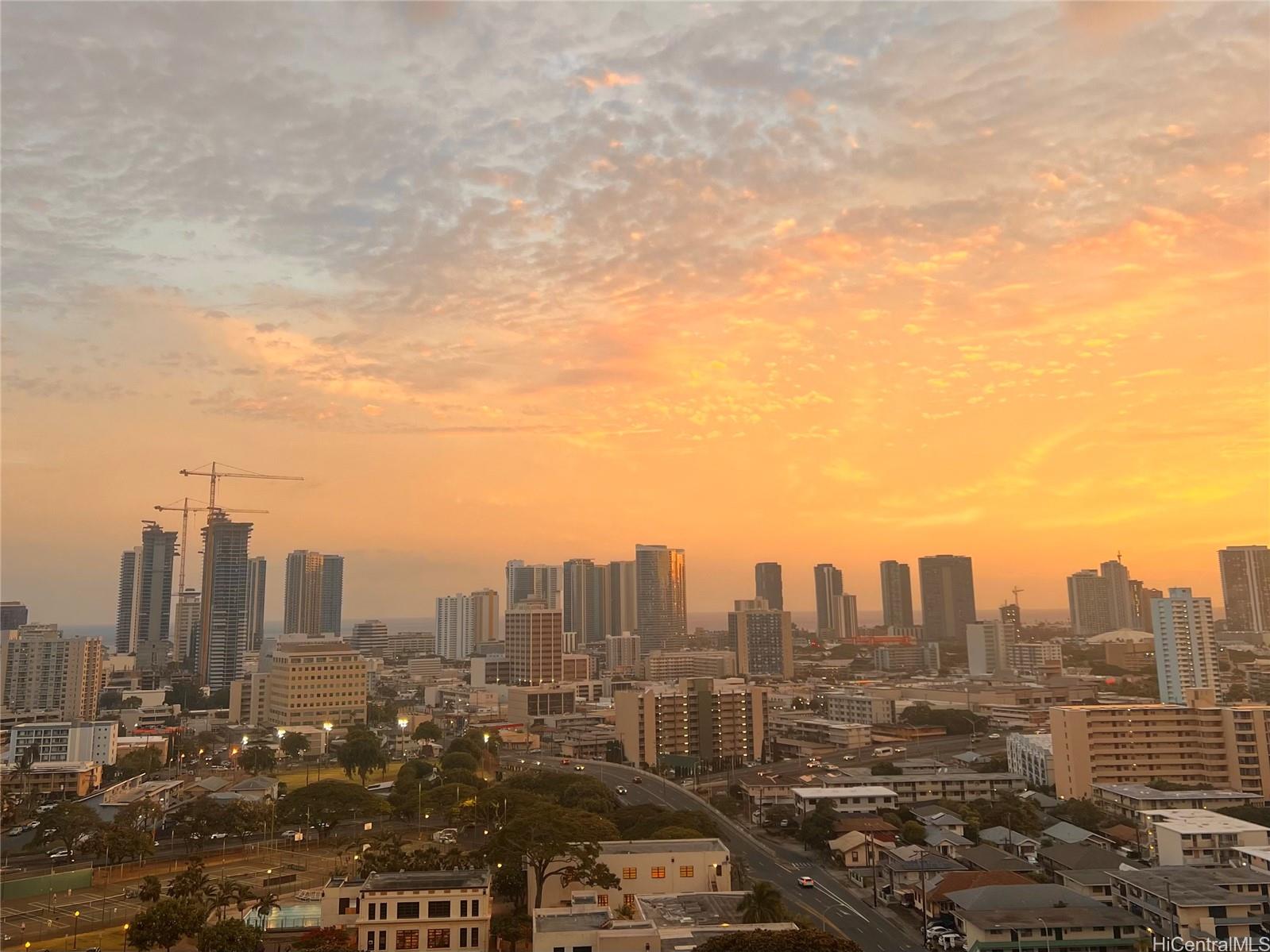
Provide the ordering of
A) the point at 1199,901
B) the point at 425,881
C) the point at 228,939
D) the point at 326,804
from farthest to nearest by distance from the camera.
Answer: the point at 326,804 < the point at 1199,901 < the point at 425,881 < the point at 228,939

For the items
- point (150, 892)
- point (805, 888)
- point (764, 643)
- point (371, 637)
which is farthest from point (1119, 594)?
point (150, 892)

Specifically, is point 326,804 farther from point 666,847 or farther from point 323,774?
point 323,774

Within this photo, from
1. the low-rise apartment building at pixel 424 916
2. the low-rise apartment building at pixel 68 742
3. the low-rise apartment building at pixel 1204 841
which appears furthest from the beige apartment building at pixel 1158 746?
the low-rise apartment building at pixel 68 742

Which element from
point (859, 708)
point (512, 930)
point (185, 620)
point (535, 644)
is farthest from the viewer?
point (185, 620)

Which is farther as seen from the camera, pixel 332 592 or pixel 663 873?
pixel 332 592

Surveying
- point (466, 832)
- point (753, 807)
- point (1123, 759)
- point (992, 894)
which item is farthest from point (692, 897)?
point (1123, 759)

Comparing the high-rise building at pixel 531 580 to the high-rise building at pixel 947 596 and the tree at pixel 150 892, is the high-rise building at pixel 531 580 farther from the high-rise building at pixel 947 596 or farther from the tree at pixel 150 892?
the tree at pixel 150 892

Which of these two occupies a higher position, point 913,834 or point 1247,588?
point 1247,588

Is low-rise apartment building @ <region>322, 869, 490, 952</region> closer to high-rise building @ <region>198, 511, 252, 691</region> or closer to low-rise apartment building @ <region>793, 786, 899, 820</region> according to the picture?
low-rise apartment building @ <region>793, 786, 899, 820</region>
